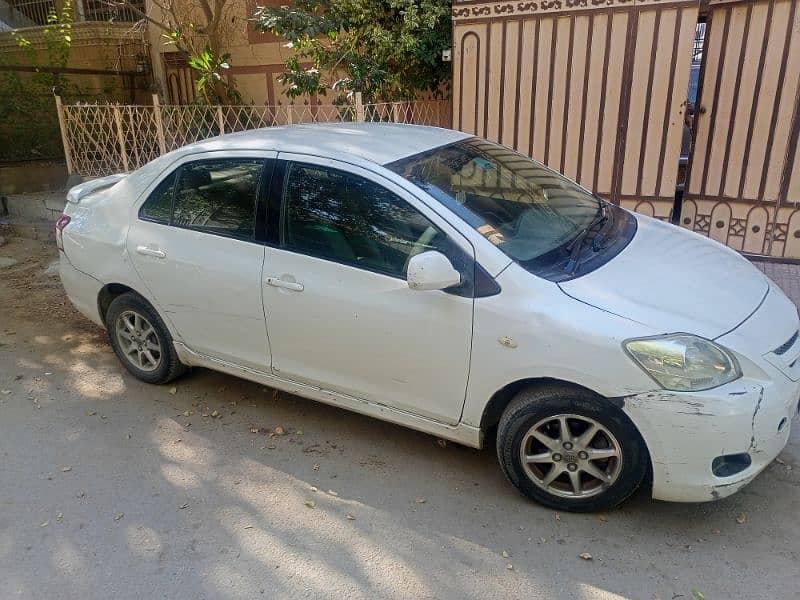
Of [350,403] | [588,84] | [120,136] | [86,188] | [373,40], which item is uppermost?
[373,40]

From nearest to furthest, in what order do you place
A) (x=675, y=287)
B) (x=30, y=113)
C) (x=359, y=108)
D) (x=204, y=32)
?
1. (x=675, y=287)
2. (x=359, y=108)
3. (x=30, y=113)
4. (x=204, y=32)

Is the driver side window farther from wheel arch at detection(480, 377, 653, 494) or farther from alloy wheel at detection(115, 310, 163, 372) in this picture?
alloy wheel at detection(115, 310, 163, 372)

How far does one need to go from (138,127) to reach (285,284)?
5.93m

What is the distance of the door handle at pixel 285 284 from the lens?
320 cm

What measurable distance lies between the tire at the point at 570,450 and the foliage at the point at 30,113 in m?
9.95

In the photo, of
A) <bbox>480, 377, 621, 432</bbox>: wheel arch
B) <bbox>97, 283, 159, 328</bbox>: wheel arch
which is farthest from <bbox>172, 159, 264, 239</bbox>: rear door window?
<bbox>480, 377, 621, 432</bbox>: wheel arch

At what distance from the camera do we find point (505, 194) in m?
3.41

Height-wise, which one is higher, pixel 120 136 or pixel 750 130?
pixel 750 130

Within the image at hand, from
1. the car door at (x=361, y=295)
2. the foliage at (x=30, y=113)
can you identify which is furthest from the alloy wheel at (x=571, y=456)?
the foliage at (x=30, y=113)

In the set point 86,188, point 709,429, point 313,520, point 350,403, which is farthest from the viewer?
point 86,188

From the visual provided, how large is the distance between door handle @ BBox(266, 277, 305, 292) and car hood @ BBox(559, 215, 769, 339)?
1340 millimetres

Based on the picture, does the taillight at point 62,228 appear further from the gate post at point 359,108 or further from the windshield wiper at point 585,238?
the windshield wiper at point 585,238

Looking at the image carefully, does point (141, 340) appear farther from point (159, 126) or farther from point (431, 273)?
point (159, 126)

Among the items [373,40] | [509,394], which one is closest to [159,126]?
[373,40]
